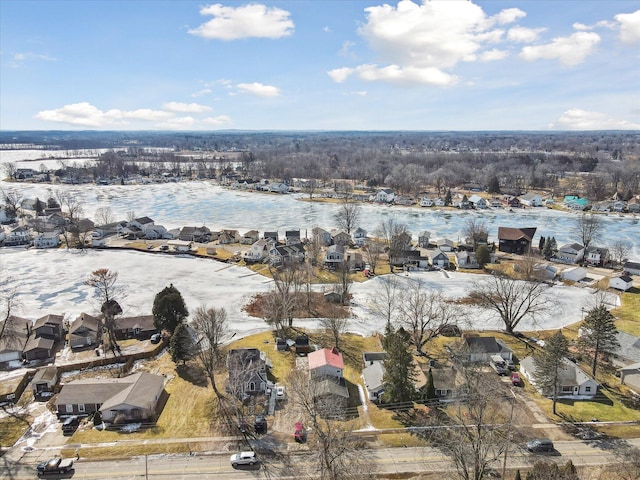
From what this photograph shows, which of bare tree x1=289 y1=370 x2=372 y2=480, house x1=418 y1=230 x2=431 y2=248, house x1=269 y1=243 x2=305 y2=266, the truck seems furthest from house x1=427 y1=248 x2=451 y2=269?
the truck

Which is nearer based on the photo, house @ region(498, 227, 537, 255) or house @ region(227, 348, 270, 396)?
house @ region(227, 348, 270, 396)

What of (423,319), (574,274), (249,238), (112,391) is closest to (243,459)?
(112,391)

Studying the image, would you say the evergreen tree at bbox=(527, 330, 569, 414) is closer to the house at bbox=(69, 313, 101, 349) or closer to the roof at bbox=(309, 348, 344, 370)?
the roof at bbox=(309, 348, 344, 370)

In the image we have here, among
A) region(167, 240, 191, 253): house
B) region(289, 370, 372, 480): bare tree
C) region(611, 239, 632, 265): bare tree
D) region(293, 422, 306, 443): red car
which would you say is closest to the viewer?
region(289, 370, 372, 480): bare tree

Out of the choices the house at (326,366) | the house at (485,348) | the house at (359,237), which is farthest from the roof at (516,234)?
the house at (326,366)

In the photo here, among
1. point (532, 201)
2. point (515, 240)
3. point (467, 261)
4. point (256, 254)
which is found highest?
point (532, 201)

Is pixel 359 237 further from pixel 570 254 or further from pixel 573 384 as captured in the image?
pixel 573 384

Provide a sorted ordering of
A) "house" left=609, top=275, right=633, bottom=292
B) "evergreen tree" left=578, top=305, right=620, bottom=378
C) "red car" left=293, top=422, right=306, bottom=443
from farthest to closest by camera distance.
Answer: "house" left=609, top=275, right=633, bottom=292 → "evergreen tree" left=578, top=305, right=620, bottom=378 → "red car" left=293, top=422, right=306, bottom=443
